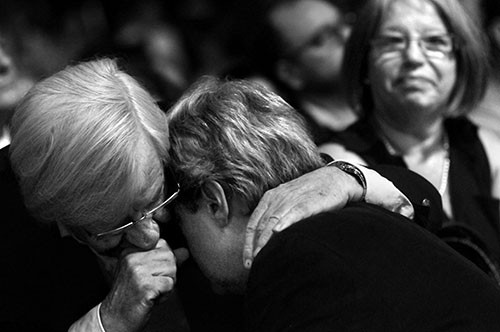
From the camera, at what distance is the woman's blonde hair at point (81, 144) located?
2.48 metres

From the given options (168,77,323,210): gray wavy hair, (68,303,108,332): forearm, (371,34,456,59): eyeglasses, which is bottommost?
(371,34,456,59): eyeglasses

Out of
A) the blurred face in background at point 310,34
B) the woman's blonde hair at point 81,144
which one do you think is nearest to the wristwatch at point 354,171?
the woman's blonde hair at point 81,144

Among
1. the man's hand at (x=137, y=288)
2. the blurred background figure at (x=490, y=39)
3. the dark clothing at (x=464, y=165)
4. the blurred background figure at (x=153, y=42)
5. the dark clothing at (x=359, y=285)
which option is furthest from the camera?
the blurred background figure at (x=490, y=39)

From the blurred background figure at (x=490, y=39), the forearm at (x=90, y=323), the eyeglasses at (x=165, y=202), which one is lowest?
the blurred background figure at (x=490, y=39)

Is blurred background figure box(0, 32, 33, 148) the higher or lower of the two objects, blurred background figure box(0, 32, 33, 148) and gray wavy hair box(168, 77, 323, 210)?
the lower

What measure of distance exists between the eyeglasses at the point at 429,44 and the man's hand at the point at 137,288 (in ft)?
5.53

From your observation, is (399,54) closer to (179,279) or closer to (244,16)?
(244,16)

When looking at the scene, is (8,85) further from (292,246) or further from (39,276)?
(292,246)

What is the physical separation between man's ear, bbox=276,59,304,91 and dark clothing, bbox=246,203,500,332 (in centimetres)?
244

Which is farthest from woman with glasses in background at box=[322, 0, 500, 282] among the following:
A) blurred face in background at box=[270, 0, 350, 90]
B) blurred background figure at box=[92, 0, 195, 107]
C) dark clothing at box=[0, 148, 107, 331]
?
dark clothing at box=[0, 148, 107, 331]

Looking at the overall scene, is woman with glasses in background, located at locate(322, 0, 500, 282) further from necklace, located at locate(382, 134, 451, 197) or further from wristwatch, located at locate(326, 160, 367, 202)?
wristwatch, located at locate(326, 160, 367, 202)

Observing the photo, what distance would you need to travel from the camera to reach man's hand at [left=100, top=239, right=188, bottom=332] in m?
2.59

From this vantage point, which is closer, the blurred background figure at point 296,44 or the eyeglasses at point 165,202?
the eyeglasses at point 165,202

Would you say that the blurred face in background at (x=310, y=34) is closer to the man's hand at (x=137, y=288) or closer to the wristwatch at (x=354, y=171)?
the wristwatch at (x=354, y=171)
